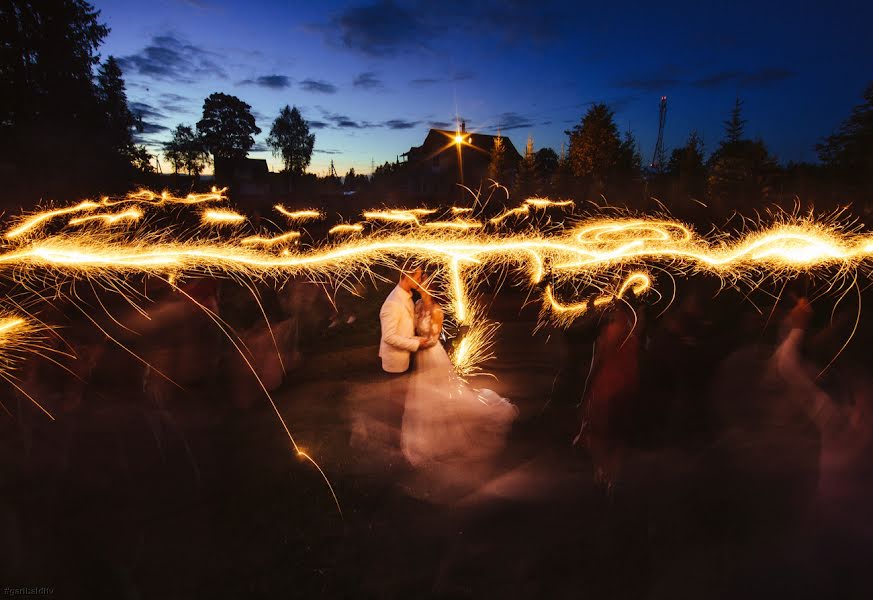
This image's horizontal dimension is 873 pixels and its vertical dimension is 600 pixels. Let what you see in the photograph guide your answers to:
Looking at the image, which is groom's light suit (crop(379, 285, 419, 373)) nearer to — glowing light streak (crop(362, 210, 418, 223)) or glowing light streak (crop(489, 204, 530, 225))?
glowing light streak (crop(362, 210, 418, 223))

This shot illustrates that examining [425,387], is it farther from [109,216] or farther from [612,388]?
[109,216]

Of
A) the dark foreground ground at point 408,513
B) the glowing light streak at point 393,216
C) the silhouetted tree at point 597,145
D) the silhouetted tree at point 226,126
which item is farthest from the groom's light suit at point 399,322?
the silhouetted tree at point 226,126

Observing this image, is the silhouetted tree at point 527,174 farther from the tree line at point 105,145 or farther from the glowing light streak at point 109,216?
the glowing light streak at point 109,216

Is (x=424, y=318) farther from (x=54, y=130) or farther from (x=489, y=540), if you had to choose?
(x=54, y=130)

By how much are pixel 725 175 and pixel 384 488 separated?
57.8ft

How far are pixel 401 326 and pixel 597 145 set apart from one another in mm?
20624

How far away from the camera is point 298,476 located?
4.07 m

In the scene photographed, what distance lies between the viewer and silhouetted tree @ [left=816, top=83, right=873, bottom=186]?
14164 millimetres

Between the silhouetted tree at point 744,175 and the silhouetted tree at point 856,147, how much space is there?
7.58 ft

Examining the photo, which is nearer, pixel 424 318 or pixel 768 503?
pixel 768 503

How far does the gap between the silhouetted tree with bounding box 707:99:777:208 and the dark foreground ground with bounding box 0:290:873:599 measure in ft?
40.2

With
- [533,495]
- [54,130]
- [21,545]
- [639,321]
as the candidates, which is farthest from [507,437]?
[54,130]

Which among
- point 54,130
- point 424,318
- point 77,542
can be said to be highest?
point 54,130

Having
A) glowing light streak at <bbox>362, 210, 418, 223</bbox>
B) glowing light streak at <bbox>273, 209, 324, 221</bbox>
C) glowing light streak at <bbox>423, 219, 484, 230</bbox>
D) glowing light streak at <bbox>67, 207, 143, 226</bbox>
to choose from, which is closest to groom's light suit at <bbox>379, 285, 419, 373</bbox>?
glowing light streak at <bbox>423, 219, 484, 230</bbox>
